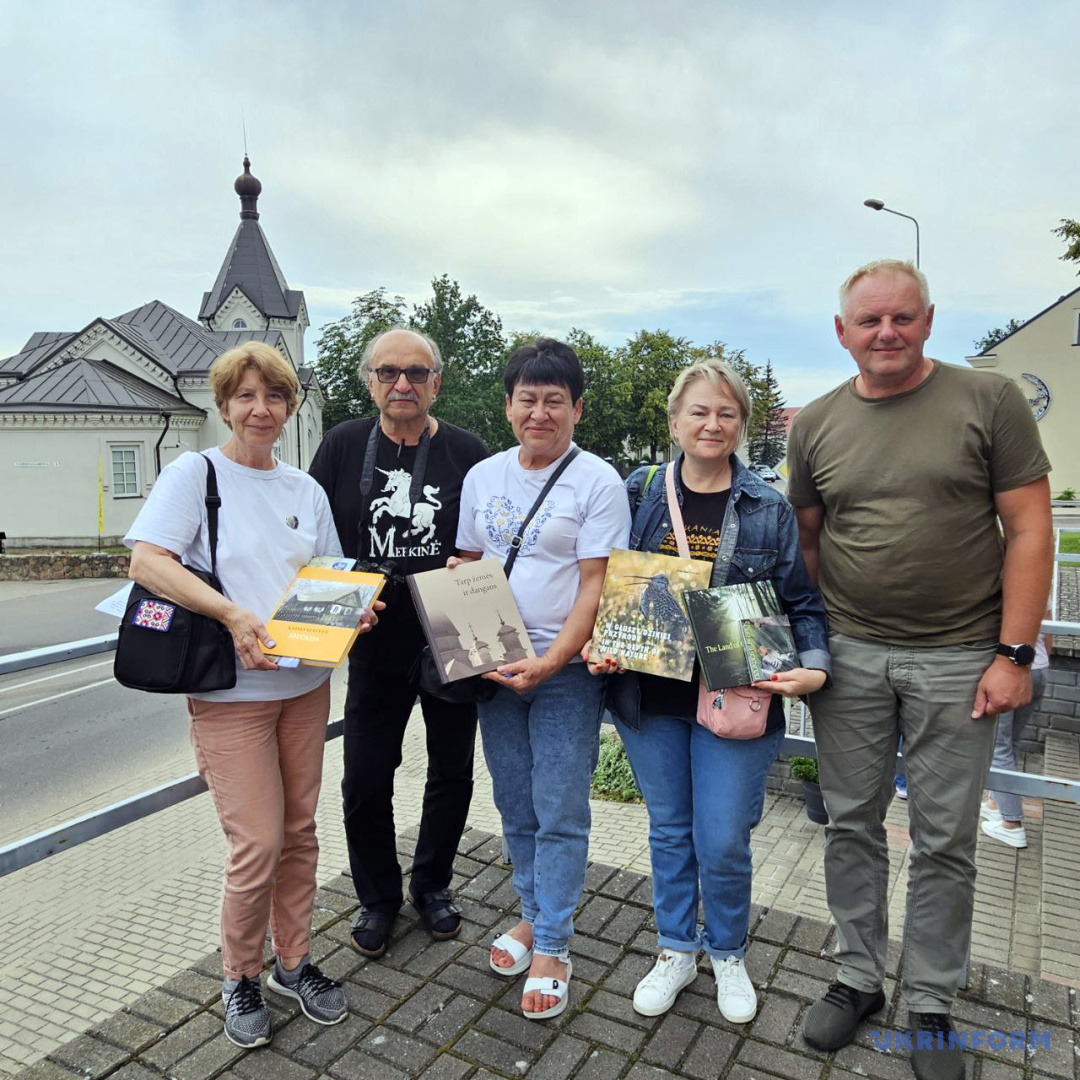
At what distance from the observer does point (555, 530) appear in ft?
8.83

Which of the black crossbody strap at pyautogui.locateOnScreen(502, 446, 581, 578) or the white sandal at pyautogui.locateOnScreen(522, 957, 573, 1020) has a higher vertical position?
the black crossbody strap at pyautogui.locateOnScreen(502, 446, 581, 578)

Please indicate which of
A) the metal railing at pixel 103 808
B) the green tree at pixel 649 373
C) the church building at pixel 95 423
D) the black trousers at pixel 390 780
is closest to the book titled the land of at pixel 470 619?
the black trousers at pixel 390 780

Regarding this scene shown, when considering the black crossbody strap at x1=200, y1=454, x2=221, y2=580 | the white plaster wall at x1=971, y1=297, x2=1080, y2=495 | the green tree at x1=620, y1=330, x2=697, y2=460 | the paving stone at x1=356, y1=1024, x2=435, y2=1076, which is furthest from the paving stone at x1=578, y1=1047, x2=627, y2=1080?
the green tree at x1=620, y1=330, x2=697, y2=460

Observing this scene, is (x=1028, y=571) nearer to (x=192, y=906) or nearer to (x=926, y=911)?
(x=926, y=911)

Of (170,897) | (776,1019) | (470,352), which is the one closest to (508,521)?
(776,1019)

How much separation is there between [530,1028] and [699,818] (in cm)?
87

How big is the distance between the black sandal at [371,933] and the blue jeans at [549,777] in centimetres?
59

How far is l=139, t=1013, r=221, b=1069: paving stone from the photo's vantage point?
2555 mm

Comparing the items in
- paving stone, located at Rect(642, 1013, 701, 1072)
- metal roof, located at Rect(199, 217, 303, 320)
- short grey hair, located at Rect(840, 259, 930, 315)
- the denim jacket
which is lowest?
paving stone, located at Rect(642, 1013, 701, 1072)

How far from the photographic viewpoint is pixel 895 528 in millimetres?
2492

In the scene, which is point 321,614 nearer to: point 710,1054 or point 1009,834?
point 710,1054

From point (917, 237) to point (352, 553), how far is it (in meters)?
29.2

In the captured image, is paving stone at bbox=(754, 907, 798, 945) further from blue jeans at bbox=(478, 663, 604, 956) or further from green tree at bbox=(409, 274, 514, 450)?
green tree at bbox=(409, 274, 514, 450)

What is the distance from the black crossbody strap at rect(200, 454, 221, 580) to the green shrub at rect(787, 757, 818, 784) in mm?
4577
